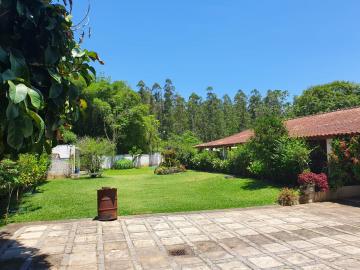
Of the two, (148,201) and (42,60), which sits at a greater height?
(42,60)

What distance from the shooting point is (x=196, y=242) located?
7.25 m

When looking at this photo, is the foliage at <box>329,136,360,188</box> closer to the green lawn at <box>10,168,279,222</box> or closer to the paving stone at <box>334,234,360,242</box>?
the green lawn at <box>10,168,279,222</box>

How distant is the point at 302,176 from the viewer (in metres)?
12.3

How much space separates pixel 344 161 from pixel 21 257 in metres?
10.8

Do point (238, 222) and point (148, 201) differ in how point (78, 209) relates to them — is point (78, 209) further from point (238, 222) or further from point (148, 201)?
point (238, 222)

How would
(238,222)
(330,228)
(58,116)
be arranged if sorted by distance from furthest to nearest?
(238,222) → (330,228) → (58,116)

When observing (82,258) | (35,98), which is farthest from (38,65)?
Result: (82,258)

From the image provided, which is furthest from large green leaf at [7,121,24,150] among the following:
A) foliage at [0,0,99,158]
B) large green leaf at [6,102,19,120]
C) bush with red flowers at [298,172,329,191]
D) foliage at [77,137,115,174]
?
foliage at [77,137,115,174]

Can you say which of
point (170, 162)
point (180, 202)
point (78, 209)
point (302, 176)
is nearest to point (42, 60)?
point (78, 209)

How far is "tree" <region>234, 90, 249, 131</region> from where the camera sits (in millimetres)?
59156

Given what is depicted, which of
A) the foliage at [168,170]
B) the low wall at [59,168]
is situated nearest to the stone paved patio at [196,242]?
the low wall at [59,168]

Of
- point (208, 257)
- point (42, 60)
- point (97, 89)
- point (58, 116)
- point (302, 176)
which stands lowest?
point (208, 257)

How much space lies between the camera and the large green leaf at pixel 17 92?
8.48 ft

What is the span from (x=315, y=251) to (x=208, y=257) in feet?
6.63
